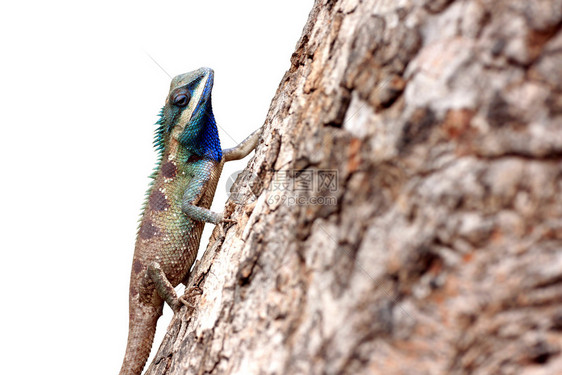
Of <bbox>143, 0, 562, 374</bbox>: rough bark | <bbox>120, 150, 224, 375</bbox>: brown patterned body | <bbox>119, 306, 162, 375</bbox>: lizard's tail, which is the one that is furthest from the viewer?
<bbox>120, 150, 224, 375</bbox>: brown patterned body

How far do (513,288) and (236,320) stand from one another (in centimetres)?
101

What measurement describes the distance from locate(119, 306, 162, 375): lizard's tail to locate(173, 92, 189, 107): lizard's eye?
66.2 inches

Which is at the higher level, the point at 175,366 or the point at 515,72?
the point at 515,72

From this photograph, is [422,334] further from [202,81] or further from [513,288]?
[202,81]

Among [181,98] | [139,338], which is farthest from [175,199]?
[139,338]

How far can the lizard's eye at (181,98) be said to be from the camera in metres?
3.68

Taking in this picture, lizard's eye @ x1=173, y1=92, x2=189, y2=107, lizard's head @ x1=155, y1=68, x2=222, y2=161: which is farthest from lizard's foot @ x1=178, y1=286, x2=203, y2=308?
lizard's eye @ x1=173, y1=92, x2=189, y2=107

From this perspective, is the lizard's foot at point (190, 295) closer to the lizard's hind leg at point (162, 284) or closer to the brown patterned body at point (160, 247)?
the lizard's hind leg at point (162, 284)

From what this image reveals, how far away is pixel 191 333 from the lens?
2.09 metres

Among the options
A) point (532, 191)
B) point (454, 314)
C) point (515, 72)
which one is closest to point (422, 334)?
point (454, 314)

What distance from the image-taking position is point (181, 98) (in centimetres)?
368

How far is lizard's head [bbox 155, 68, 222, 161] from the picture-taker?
368 cm

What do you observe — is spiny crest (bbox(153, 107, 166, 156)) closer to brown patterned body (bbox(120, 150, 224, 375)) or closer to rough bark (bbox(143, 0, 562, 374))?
brown patterned body (bbox(120, 150, 224, 375))

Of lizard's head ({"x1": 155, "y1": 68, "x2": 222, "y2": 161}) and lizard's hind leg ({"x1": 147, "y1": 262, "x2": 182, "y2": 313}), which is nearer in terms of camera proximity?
lizard's hind leg ({"x1": 147, "y1": 262, "x2": 182, "y2": 313})
